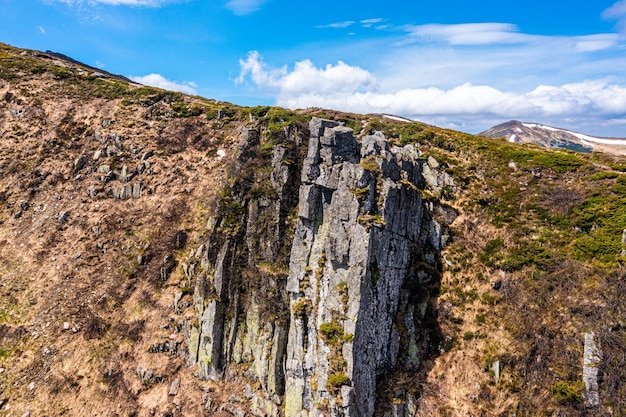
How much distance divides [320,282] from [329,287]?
1.26m

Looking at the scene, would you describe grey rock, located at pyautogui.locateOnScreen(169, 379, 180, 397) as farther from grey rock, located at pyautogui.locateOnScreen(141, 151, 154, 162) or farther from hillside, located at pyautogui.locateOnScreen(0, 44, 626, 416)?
grey rock, located at pyautogui.locateOnScreen(141, 151, 154, 162)

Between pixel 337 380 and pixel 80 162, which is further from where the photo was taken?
pixel 80 162

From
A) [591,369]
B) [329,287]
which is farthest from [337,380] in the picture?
[591,369]

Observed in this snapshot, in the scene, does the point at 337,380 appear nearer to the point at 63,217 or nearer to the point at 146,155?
the point at 63,217

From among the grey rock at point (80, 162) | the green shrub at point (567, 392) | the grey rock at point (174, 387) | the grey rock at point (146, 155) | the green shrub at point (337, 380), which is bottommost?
the grey rock at point (174, 387)

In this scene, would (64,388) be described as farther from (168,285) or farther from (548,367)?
(548,367)

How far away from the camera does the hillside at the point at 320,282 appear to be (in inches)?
1011

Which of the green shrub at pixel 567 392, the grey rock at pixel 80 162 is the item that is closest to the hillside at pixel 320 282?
the green shrub at pixel 567 392

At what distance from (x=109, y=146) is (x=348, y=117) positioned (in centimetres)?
3776

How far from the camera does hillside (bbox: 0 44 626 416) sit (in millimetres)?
25672

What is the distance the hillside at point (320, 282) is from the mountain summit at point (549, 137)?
91.7 metres

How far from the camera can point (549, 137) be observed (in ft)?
442

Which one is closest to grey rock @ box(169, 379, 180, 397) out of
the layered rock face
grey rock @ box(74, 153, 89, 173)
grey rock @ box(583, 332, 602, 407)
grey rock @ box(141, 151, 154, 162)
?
the layered rock face

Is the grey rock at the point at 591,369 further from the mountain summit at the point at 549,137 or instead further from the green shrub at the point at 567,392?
the mountain summit at the point at 549,137
